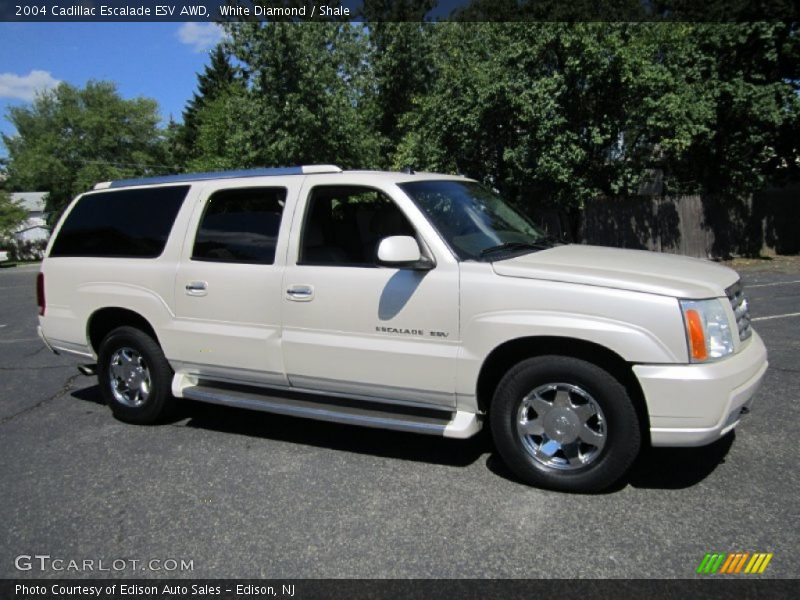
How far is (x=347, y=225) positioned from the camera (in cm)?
472

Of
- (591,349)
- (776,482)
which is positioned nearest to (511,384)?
(591,349)

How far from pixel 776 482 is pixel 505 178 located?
14.3 meters

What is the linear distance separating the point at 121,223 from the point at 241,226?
4.29ft

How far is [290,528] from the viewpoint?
358 centimetres

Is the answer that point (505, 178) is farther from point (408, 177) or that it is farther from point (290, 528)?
point (290, 528)

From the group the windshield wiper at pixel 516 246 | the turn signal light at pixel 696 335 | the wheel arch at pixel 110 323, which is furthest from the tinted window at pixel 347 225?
the turn signal light at pixel 696 335

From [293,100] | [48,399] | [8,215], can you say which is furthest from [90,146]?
[48,399]

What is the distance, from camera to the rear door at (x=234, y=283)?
4641 millimetres

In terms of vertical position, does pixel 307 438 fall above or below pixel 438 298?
below

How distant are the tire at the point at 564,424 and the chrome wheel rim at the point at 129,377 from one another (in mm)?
2995

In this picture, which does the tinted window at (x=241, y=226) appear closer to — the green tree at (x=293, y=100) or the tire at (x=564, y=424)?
the tire at (x=564, y=424)

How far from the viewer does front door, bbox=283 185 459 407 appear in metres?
4.06

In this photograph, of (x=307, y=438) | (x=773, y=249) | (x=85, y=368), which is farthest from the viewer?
(x=773, y=249)

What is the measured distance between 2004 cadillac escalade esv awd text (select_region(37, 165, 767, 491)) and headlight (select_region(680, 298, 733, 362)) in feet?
0.04
